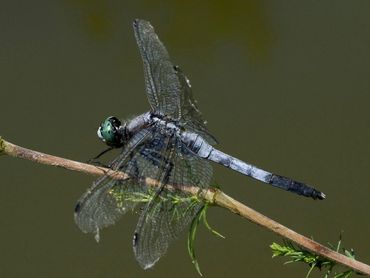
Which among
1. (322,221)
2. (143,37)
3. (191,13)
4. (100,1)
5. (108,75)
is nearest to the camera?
(143,37)

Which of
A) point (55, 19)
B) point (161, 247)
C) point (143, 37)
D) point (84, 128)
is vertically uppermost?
point (55, 19)

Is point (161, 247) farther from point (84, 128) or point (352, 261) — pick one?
point (84, 128)

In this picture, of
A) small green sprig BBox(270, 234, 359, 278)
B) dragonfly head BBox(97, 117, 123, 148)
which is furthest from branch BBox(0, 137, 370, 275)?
dragonfly head BBox(97, 117, 123, 148)

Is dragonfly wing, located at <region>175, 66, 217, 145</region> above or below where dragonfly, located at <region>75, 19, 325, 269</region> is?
above

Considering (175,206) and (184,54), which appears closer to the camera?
(175,206)

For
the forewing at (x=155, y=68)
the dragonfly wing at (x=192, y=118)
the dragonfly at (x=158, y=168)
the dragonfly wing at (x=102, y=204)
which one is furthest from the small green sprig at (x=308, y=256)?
the forewing at (x=155, y=68)

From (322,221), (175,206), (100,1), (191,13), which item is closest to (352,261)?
(175,206)

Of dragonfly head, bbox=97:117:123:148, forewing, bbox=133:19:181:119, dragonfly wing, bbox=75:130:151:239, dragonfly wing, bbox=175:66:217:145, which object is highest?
forewing, bbox=133:19:181:119

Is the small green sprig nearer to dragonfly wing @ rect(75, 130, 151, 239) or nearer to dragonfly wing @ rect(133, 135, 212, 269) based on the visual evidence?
dragonfly wing @ rect(133, 135, 212, 269)

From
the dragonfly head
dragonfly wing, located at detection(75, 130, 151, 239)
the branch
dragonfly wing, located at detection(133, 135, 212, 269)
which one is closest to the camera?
the branch
